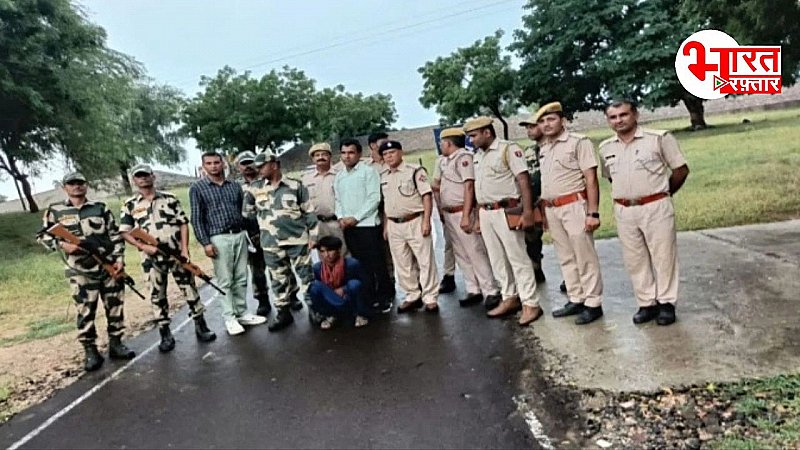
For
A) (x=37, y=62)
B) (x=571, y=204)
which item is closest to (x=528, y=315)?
(x=571, y=204)

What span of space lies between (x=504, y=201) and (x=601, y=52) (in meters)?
25.8

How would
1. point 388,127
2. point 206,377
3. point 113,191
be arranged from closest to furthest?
point 206,377
point 113,191
point 388,127

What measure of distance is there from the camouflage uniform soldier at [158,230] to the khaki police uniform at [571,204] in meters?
3.22

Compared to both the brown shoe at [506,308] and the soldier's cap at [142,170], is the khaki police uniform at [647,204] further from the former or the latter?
the soldier's cap at [142,170]

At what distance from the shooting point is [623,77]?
89.7ft

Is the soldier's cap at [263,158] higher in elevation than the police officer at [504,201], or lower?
higher

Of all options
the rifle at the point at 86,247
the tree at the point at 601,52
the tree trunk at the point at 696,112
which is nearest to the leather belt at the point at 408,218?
the rifle at the point at 86,247

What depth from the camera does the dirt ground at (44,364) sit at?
5.34m

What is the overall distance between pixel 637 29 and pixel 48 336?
2675cm

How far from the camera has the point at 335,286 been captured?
19.8 ft

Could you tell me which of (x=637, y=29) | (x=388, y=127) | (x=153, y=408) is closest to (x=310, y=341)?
(x=153, y=408)

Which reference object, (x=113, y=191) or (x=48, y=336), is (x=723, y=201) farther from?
(x=113, y=191)

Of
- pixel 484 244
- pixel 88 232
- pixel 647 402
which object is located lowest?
pixel 647 402

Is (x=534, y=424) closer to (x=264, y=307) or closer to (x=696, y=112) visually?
(x=264, y=307)
